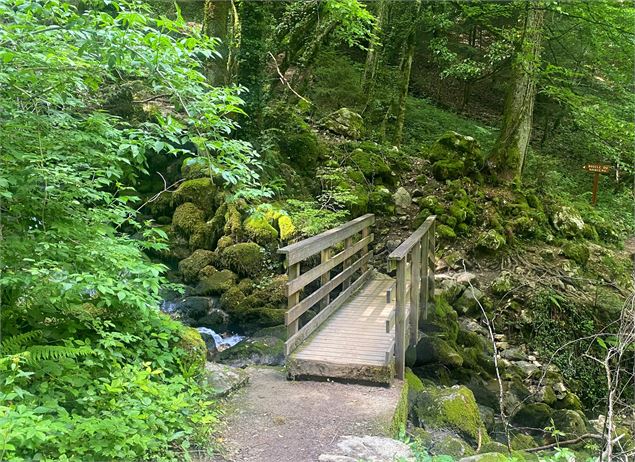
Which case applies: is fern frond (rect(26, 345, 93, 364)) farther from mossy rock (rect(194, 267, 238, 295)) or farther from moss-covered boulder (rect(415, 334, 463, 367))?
mossy rock (rect(194, 267, 238, 295))

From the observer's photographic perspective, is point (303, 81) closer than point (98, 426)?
No

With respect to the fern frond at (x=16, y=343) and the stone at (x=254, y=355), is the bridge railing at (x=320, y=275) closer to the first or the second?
the stone at (x=254, y=355)

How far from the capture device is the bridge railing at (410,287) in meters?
5.20

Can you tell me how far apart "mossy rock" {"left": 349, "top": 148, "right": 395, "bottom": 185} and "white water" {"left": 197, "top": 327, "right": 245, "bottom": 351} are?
5.29 metres

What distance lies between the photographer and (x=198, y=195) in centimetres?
1041

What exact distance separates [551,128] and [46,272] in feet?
64.9

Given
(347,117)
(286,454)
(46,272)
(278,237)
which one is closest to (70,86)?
(46,272)

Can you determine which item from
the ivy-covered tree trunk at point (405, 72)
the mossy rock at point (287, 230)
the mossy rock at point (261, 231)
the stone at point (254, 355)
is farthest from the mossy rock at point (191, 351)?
the ivy-covered tree trunk at point (405, 72)

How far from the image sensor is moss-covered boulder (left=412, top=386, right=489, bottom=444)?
4.76 metres

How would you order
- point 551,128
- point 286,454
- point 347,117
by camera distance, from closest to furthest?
1. point 286,454
2. point 347,117
3. point 551,128

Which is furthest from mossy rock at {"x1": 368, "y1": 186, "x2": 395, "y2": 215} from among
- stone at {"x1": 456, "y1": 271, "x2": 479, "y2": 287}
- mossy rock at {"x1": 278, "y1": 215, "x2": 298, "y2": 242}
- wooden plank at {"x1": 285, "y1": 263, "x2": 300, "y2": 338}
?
wooden plank at {"x1": 285, "y1": 263, "x2": 300, "y2": 338}

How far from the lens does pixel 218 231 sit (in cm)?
977

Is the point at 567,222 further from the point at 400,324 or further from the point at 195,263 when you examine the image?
the point at 195,263

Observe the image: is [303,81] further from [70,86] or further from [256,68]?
[70,86]
